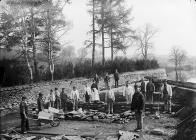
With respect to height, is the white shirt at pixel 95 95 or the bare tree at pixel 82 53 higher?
the bare tree at pixel 82 53

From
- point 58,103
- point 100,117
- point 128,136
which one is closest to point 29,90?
point 58,103

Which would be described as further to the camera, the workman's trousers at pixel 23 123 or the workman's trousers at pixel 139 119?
the workman's trousers at pixel 23 123

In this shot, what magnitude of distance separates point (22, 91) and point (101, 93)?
19.7ft

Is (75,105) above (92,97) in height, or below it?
below

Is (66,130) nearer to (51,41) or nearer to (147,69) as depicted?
(51,41)

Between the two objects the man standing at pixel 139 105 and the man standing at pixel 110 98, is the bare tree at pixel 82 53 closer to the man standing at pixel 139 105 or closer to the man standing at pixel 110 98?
the man standing at pixel 110 98

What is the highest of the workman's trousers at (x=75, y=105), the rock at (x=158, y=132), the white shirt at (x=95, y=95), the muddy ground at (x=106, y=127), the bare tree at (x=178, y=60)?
the bare tree at (x=178, y=60)

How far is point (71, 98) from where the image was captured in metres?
15.6

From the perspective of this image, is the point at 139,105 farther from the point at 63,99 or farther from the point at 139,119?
the point at 63,99

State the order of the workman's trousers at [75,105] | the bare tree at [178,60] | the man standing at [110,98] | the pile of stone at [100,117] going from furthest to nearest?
the bare tree at [178,60]
the workman's trousers at [75,105]
the man standing at [110,98]
the pile of stone at [100,117]

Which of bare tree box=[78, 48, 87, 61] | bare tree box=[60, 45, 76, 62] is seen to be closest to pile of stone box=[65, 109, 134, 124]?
bare tree box=[78, 48, 87, 61]

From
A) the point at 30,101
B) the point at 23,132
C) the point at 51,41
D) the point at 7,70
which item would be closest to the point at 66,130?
the point at 23,132

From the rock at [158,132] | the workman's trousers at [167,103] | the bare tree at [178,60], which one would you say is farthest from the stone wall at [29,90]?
the bare tree at [178,60]

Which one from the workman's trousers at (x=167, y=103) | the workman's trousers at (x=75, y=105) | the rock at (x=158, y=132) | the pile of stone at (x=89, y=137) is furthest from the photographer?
the workman's trousers at (x=75, y=105)
